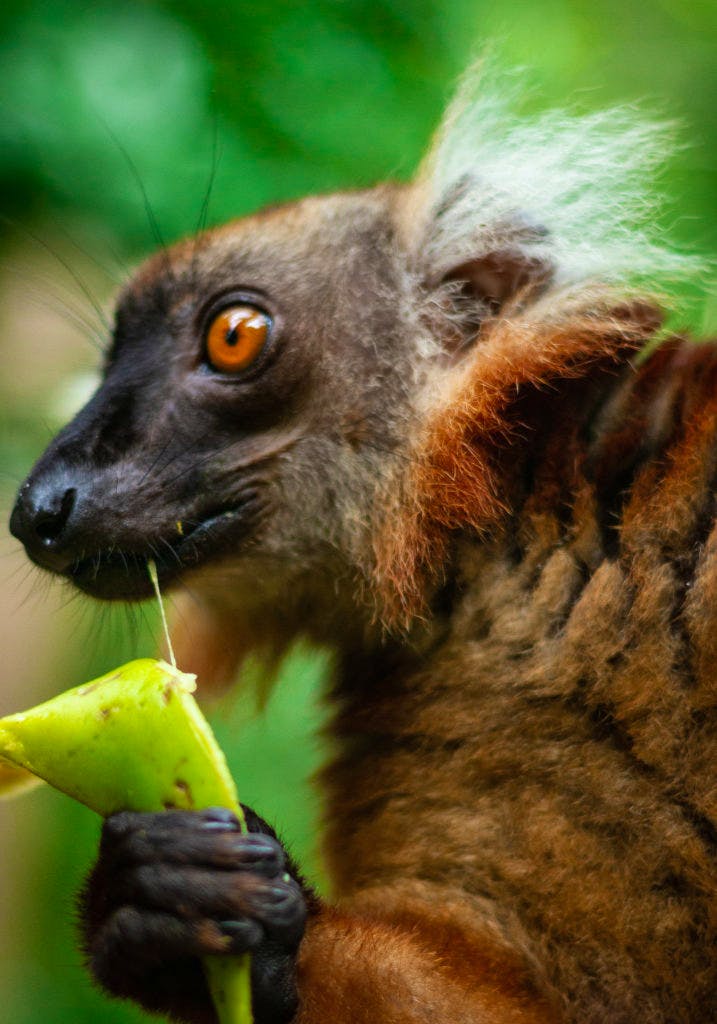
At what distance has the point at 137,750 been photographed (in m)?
2.11

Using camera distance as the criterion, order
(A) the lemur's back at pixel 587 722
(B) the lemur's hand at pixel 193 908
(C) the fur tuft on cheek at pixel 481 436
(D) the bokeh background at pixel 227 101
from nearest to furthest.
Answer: (B) the lemur's hand at pixel 193 908
(A) the lemur's back at pixel 587 722
(C) the fur tuft on cheek at pixel 481 436
(D) the bokeh background at pixel 227 101

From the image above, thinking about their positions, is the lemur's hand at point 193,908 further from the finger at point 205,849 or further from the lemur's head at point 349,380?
the lemur's head at point 349,380

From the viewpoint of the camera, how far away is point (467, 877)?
8.71 ft

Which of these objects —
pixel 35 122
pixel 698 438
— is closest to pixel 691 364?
pixel 698 438

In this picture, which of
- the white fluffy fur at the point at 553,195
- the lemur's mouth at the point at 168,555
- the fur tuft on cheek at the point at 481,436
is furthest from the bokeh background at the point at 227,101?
the fur tuft on cheek at the point at 481,436

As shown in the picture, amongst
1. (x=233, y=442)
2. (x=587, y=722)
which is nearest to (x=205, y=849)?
(x=587, y=722)

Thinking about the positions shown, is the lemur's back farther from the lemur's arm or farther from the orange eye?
the orange eye

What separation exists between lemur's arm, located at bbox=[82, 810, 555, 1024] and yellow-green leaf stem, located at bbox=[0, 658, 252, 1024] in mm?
57

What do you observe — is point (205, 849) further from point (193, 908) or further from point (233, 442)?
point (233, 442)

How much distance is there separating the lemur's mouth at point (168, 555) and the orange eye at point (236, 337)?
1.32ft

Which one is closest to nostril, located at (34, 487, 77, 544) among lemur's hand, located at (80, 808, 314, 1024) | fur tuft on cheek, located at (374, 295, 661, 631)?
fur tuft on cheek, located at (374, 295, 661, 631)

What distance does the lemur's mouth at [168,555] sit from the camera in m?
3.01

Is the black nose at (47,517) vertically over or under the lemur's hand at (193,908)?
over

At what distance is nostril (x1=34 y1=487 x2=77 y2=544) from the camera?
9.71ft
